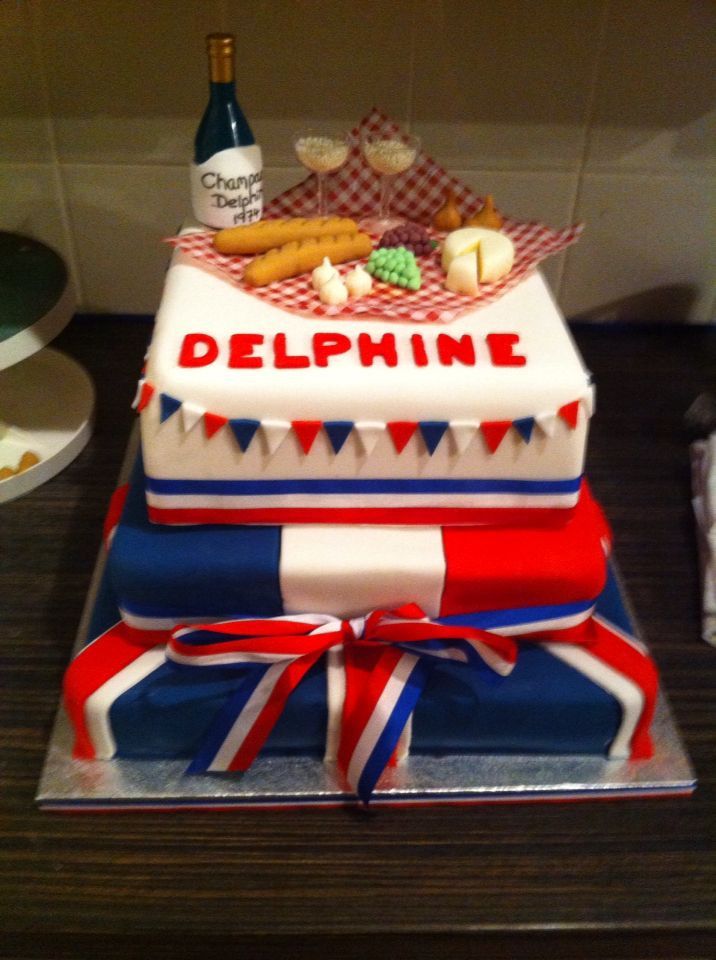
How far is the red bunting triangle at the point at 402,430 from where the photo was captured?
24.6 inches

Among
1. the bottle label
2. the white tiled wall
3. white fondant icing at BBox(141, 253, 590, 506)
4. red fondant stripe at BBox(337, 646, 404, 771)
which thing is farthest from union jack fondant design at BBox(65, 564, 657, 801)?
the white tiled wall

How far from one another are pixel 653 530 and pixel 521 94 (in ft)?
1.84

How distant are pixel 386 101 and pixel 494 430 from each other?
0.63 meters

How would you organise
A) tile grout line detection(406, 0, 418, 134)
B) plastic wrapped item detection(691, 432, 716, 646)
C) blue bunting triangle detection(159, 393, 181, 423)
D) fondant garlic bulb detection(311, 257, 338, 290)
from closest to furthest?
blue bunting triangle detection(159, 393, 181, 423), fondant garlic bulb detection(311, 257, 338, 290), plastic wrapped item detection(691, 432, 716, 646), tile grout line detection(406, 0, 418, 134)

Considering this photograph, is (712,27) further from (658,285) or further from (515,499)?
(515,499)

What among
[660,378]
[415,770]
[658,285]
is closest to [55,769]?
[415,770]

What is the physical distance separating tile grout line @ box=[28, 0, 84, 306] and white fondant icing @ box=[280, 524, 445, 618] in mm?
708

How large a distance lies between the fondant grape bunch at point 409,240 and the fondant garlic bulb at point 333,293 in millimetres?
101

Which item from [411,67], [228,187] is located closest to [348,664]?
[228,187]

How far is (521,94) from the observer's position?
3.51ft

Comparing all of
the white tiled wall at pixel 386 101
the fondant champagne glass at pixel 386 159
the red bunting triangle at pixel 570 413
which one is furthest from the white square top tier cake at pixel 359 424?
the white tiled wall at pixel 386 101

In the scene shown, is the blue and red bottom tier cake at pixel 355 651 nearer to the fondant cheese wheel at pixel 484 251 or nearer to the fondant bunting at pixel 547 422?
the fondant bunting at pixel 547 422

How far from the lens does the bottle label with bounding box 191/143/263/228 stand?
786mm

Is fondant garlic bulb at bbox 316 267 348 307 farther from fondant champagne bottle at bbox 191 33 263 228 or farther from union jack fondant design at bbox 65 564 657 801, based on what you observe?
union jack fondant design at bbox 65 564 657 801
